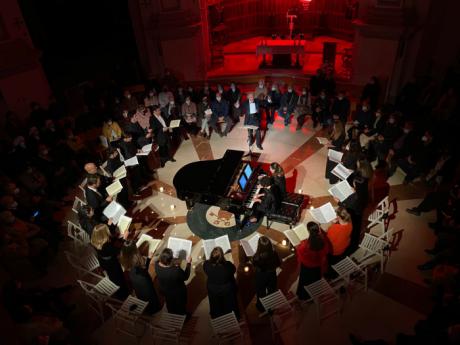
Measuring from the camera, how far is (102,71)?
1864 cm

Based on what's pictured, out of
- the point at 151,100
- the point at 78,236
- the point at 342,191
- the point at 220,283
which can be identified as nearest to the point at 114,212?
the point at 78,236

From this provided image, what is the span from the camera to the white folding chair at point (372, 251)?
7578 mm

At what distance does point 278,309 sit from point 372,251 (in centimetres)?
226

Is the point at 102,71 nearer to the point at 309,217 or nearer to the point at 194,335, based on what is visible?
the point at 309,217

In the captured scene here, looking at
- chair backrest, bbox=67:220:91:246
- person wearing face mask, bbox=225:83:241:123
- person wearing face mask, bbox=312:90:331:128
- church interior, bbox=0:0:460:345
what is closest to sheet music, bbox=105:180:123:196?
church interior, bbox=0:0:460:345

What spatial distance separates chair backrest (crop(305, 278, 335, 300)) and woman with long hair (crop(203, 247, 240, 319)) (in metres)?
A: 1.38

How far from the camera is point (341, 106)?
12492 millimetres

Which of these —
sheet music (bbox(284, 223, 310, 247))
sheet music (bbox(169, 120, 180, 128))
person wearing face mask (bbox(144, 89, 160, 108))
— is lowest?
sheet music (bbox(284, 223, 310, 247))

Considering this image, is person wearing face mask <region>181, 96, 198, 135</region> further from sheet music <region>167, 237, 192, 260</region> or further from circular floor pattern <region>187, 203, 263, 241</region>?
sheet music <region>167, 237, 192, 260</region>

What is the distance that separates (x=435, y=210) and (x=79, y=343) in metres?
8.51

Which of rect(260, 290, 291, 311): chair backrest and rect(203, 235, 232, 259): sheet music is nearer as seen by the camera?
rect(260, 290, 291, 311): chair backrest

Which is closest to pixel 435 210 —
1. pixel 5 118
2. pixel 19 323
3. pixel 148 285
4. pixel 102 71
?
pixel 148 285

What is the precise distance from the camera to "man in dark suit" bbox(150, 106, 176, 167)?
38.4ft

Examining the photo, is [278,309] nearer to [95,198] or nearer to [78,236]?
[95,198]
